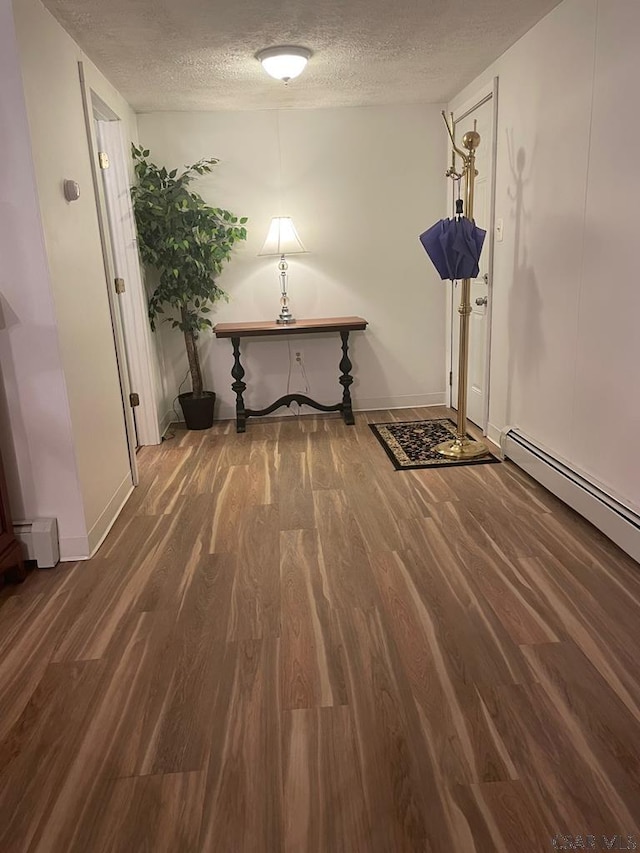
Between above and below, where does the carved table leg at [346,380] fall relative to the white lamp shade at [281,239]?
below

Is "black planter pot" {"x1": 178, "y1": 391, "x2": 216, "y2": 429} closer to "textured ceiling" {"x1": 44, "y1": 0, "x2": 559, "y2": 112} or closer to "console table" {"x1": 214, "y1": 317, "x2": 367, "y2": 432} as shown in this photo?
"console table" {"x1": 214, "y1": 317, "x2": 367, "y2": 432}

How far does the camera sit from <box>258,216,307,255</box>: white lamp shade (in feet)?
14.8

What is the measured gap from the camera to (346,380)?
15.8 feet

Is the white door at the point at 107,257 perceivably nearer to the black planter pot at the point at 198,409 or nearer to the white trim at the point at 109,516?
the white trim at the point at 109,516

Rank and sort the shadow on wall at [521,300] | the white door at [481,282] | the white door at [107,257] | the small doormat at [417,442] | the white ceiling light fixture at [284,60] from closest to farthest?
the white door at [107,257], the white ceiling light fixture at [284,60], the shadow on wall at [521,300], the small doormat at [417,442], the white door at [481,282]

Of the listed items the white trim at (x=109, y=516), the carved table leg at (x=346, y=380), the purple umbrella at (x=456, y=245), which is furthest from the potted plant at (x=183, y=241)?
the purple umbrella at (x=456, y=245)

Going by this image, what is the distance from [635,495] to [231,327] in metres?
3.05

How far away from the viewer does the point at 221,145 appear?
4609mm

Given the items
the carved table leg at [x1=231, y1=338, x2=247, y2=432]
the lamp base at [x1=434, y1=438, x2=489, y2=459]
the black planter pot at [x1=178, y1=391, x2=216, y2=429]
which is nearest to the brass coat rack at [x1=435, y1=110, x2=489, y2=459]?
the lamp base at [x1=434, y1=438, x2=489, y2=459]

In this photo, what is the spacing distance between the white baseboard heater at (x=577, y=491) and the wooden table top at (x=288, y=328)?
4.79 feet

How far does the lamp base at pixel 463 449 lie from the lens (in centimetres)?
380

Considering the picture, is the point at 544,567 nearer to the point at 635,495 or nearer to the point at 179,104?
the point at 635,495

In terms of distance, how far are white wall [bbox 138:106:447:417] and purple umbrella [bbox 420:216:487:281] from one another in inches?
57.5

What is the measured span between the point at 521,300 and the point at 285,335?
1.94 metres
